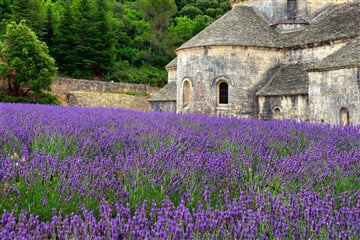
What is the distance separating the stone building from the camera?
1652cm

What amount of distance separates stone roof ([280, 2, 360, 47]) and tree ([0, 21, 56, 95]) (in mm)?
14645

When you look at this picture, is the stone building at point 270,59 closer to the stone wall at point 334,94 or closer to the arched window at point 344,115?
the stone wall at point 334,94

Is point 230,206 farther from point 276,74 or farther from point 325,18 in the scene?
point 325,18

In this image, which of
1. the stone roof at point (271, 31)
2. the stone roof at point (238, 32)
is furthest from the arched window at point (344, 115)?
the stone roof at point (238, 32)

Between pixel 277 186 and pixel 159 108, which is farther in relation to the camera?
pixel 159 108

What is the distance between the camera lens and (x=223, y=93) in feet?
63.1

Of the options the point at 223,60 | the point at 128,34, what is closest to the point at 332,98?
the point at 223,60

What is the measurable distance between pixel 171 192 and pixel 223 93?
1624 cm

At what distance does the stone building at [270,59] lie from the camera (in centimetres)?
1652

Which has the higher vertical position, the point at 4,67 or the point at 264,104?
the point at 4,67

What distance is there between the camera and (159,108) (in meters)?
25.2

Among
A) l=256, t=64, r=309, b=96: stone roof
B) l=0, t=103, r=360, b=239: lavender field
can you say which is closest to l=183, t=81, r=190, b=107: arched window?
l=256, t=64, r=309, b=96: stone roof

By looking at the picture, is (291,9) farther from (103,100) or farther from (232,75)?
(103,100)

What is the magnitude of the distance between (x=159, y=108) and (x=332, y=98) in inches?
479
